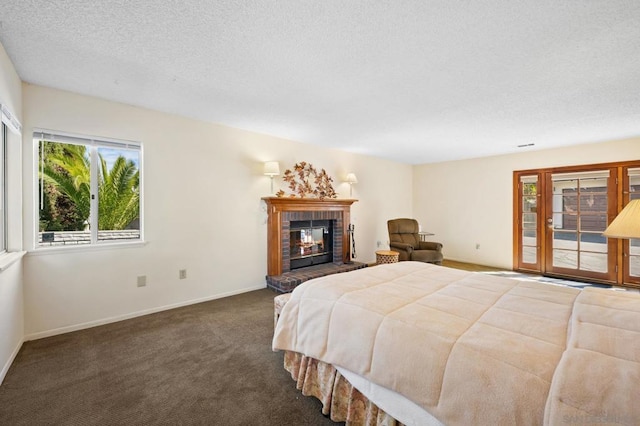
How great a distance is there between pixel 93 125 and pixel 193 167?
3.47 feet

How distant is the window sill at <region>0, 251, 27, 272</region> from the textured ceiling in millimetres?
1555

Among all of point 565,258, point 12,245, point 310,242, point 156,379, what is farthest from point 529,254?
point 12,245

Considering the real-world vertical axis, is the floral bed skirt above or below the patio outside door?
below

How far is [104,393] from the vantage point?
185 centimetres

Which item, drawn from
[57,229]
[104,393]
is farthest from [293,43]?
[57,229]

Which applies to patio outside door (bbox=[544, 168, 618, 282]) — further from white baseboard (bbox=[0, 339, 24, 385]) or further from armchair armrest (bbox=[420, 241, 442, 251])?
white baseboard (bbox=[0, 339, 24, 385])

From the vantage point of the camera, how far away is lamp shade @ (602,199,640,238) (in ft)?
5.09

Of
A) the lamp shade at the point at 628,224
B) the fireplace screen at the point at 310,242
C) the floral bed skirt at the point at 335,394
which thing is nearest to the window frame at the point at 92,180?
the fireplace screen at the point at 310,242

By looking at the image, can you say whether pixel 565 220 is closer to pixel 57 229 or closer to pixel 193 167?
pixel 193 167

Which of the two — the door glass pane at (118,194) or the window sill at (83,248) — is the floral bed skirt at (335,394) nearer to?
the window sill at (83,248)

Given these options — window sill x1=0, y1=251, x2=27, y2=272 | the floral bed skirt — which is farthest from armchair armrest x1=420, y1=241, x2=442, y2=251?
window sill x1=0, y1=251, x2=27, y2=272

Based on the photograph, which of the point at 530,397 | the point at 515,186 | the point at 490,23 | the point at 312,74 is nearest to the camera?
the point at 530,397

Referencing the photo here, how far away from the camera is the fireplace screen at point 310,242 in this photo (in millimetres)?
4602

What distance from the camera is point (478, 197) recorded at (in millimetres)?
5957
